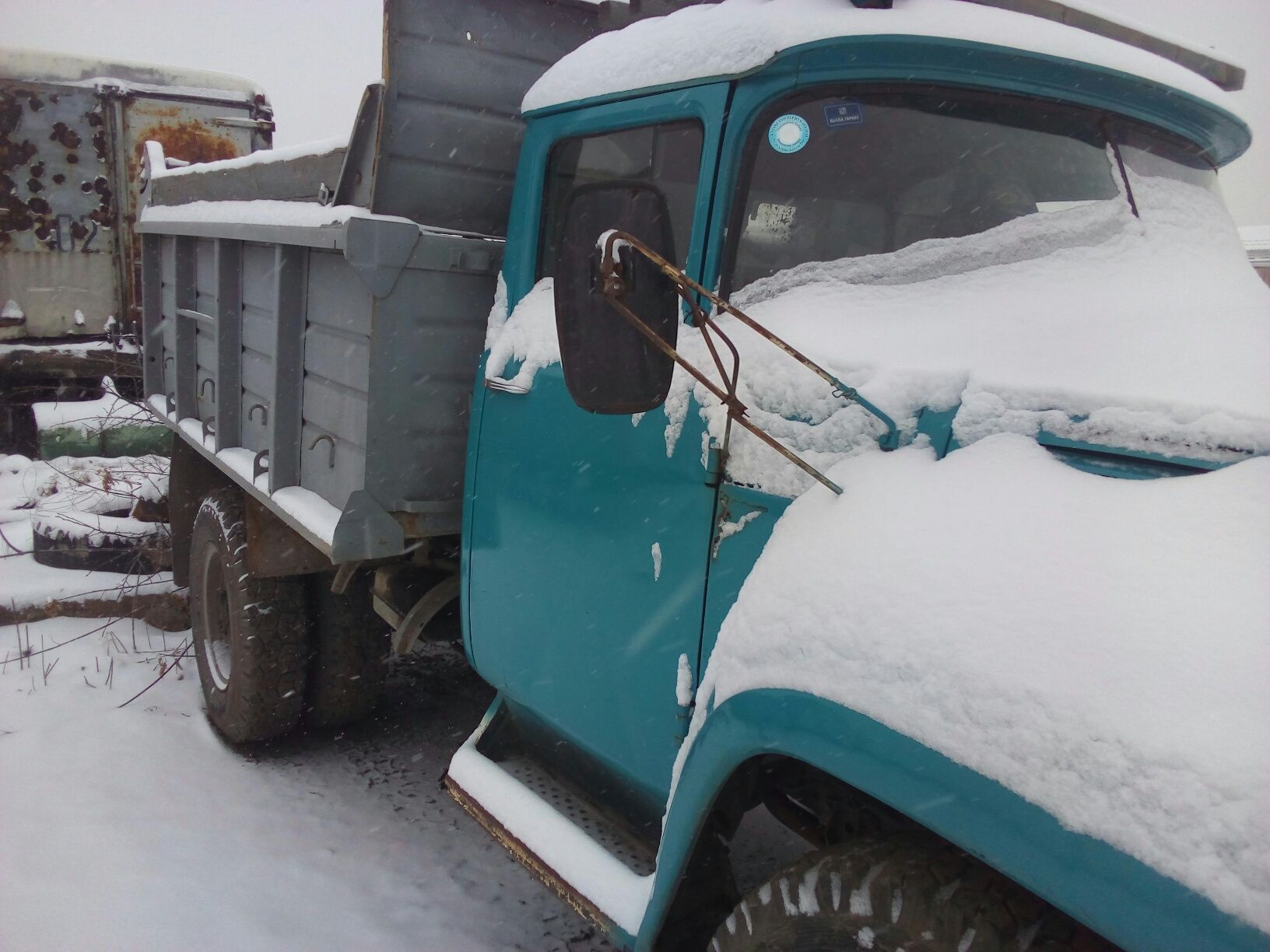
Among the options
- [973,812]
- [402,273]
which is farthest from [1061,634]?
[402,273]

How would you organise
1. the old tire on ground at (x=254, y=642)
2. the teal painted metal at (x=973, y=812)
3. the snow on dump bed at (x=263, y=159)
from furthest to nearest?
1. the old tire on ground at (x=254, y=642)
2. the snow on dump bed at (x=263, y=159)
3. the teal painted metal at (x=973, y=812)

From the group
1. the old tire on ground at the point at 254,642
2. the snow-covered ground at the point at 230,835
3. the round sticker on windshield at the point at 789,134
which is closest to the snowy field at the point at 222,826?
the snow-covered ground at the point at 230,835

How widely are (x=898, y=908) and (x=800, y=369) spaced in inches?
36.3

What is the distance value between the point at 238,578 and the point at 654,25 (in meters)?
2.64

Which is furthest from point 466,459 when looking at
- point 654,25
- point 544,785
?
point 654,25

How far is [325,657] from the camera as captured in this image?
393 cm

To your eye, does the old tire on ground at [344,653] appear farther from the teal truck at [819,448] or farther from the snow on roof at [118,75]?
the snow on roof at [118,75]

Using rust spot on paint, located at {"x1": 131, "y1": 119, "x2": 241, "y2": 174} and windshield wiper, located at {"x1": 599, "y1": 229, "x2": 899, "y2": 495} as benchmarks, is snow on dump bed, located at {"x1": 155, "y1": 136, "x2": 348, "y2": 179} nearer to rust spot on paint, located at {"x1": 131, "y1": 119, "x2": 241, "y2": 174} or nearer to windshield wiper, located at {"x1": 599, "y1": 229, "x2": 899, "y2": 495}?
windshield wiper, located at {"x1": 599, "y1": 229, "x2": 899, "y2": 495}

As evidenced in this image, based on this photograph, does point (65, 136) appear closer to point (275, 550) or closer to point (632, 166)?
point (275, 550)

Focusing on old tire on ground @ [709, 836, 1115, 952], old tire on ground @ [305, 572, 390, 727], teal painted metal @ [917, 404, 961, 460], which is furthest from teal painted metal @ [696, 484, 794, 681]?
old tire on ground @ [305, 572, 390, 727]

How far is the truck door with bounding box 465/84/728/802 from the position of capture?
198cm

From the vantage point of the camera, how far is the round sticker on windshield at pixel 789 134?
1.89m

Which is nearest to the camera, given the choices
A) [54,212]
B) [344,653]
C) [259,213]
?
[259,213]

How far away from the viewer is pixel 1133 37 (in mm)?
2283
